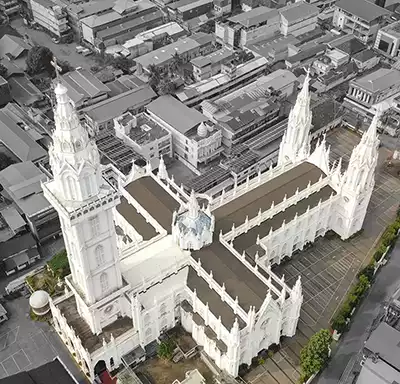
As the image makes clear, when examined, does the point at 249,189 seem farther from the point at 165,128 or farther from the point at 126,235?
the point at 165,128

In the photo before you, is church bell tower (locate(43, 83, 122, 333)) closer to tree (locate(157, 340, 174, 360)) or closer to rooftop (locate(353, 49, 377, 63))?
tree (locate(157, 340, 174, 360))

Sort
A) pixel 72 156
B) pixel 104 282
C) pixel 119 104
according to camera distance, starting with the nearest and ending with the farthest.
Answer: pixel 72 156, pixel 104 282, pixel 119 104

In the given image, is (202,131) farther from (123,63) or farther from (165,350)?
(165,350)

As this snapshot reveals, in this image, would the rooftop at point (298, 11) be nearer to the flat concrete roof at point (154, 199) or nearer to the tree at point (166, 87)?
the tree at point (166, 87)

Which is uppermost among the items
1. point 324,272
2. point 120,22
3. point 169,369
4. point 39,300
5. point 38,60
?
point 120,22

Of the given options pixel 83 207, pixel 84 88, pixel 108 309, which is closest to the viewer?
pixel 83 207

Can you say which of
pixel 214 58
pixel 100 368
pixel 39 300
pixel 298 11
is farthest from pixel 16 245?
pixel 298 11

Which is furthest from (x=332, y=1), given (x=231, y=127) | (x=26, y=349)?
(x=26, y=349)
